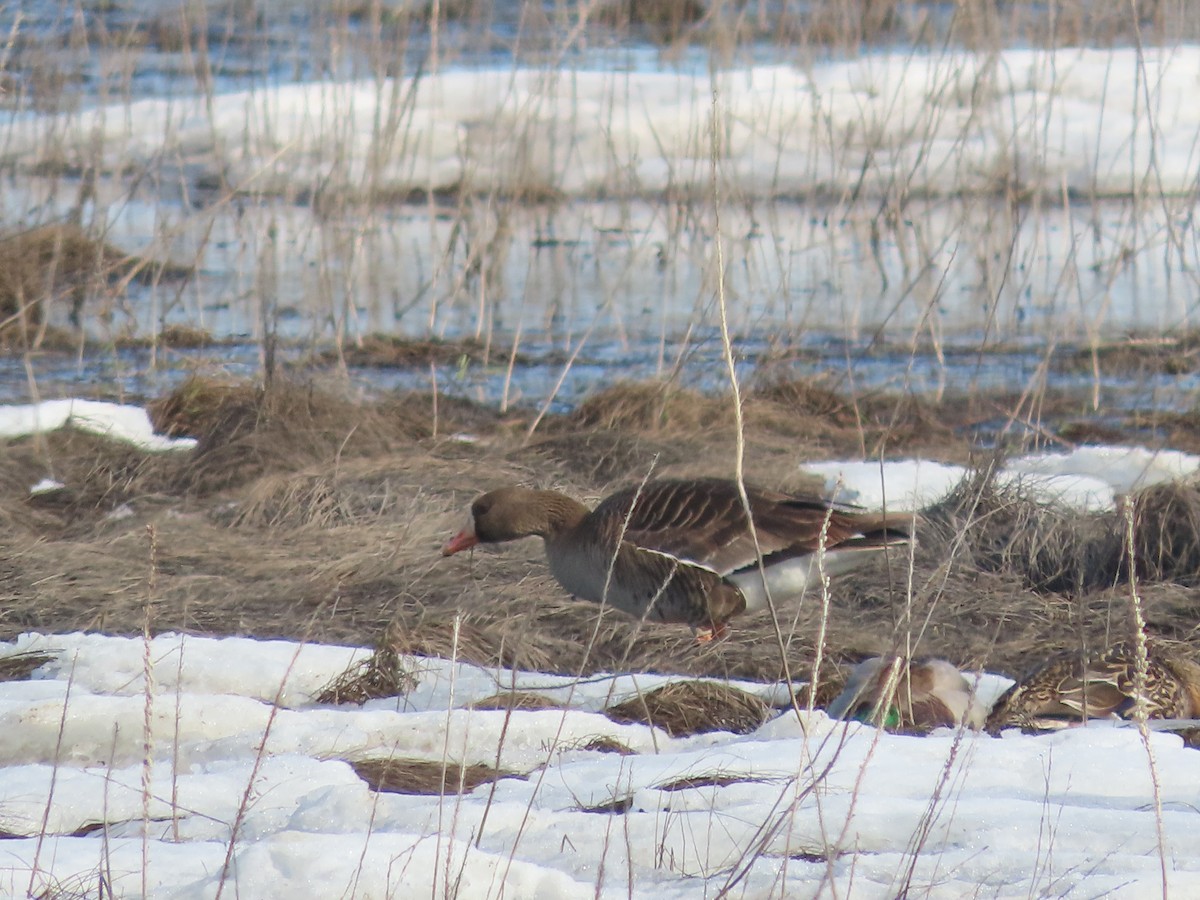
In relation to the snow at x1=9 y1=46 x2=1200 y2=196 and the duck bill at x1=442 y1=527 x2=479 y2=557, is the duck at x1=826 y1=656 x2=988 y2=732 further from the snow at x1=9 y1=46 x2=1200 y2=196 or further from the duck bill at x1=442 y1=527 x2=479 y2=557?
the snow at x1=9 y1=46 x2=1200 y2=196

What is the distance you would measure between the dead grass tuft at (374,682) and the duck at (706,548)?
0.82 m

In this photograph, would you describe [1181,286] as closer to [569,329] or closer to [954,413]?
[954,413]

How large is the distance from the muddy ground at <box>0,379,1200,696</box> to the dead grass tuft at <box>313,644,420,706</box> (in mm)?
211

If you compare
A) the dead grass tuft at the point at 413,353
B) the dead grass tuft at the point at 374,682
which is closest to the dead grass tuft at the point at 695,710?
the dead grass tuft at the point at 374,682

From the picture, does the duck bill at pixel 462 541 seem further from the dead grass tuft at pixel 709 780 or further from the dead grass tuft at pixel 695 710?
the dead grass tuft at pixel 709 780

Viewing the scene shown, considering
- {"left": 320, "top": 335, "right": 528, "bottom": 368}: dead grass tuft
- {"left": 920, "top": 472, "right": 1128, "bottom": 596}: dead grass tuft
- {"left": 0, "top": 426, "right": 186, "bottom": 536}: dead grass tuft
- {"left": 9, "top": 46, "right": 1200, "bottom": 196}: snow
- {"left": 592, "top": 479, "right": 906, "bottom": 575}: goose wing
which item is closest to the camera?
{"left": 592, "top": 479, "right": 906, "bottom": 575}: goose wing

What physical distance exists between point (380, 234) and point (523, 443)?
17.0 feet

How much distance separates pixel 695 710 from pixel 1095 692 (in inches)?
→ 40.1

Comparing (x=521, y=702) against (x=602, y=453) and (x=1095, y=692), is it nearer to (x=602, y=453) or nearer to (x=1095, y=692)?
(x=1095, y=692)

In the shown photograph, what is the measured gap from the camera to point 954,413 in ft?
27.4

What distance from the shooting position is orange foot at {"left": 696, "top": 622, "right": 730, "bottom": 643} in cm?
511

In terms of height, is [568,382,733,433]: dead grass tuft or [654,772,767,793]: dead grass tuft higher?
[654,772,767,793]: dead grass tuft

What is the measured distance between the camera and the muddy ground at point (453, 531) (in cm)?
518

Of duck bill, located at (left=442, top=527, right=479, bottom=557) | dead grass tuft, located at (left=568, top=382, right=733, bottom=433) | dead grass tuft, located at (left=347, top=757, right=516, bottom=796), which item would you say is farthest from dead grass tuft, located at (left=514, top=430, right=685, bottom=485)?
dead grass tuft, located at (left=347, top=757, right=516, bottom=796)
